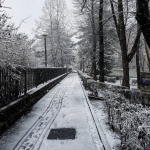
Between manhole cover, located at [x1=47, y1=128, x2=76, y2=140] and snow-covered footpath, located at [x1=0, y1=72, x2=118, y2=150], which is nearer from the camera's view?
snow-covered footpath, located at [x1=0, y1=72, x2=118, y2=150]

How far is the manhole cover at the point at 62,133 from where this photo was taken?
4.19 meters

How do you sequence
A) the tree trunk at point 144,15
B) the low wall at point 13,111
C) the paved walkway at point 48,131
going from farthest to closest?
the low wall at point 13,111
the paved walkway at point 48,131
the tree trunk at point 144,15

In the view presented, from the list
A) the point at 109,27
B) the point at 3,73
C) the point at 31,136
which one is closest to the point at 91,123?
the point at 31,136

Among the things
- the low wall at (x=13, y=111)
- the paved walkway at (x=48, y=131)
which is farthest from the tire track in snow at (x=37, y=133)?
the low wall at (x=13, y=111)

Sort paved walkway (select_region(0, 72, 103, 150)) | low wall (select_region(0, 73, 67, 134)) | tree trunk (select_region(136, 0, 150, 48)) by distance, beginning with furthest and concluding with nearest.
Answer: low wall (select_region(0, 73, 67, 134)), paved walkway (select_region(0, 72, 103, 150)), tree trunk (select_region(136, 0, 150, 48))

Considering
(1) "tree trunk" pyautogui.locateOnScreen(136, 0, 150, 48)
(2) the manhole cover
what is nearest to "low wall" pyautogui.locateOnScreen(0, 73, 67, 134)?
(2) the manhole cover

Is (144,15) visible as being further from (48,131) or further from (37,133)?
(37,133)

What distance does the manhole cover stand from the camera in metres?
4.19

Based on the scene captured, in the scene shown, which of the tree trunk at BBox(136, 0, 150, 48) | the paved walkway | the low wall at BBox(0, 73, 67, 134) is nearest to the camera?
the tree trunk at BBox(136, 0, 150, 48)

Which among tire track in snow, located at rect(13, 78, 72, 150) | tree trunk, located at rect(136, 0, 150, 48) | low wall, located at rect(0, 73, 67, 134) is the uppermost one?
tree trunk, located at rect(136, 0, 150, 48)

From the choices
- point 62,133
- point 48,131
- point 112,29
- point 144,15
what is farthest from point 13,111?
point 112,29

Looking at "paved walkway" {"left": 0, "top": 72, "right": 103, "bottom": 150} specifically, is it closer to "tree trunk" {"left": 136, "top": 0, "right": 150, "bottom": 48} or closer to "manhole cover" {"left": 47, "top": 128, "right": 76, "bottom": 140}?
"manhole cover" {"left": 47, "top": 128, "right": 76, "bottom": 140}

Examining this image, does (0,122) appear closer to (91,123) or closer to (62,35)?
(91,123)

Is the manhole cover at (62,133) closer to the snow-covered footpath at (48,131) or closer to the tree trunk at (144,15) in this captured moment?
the snow-covered footpath at (48,131)
